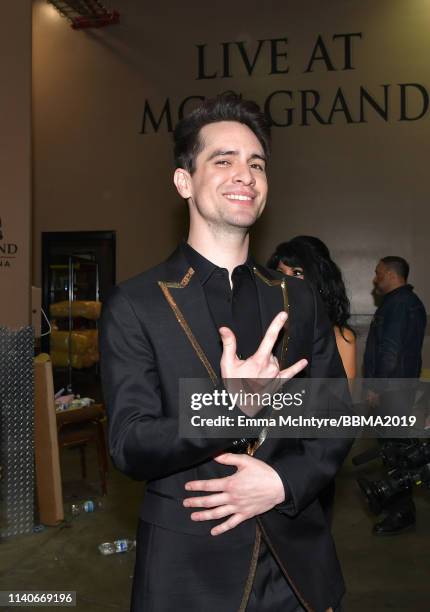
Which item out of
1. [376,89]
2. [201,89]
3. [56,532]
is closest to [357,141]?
[376,89]

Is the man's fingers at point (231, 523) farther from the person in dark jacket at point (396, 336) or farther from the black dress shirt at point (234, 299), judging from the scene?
the person in dark jacket at point (396, 336)

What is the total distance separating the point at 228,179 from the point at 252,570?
84 centimetres

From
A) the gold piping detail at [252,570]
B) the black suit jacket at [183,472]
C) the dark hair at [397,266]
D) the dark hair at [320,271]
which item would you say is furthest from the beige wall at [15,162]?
the dark hair at [397,266]

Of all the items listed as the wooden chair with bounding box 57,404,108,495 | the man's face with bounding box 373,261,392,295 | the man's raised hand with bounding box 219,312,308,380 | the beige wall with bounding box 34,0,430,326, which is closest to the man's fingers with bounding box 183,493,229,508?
the man's raised hand with bounding box 219,312,308,380

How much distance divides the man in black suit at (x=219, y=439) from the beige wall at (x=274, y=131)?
6.51 metres

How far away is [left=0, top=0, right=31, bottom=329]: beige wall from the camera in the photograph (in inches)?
139

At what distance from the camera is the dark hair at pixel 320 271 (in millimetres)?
2721

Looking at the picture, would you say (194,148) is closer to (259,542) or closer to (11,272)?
(259,542)

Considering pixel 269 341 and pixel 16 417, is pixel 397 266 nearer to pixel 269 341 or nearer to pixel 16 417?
pixel 16 417

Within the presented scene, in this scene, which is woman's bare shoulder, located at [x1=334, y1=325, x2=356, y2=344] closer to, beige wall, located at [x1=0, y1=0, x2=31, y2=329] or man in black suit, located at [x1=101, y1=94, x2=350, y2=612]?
man in black suit, located at [x1=101, y1=94, x2=350, y2=612]

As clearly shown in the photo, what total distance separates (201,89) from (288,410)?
7.49m

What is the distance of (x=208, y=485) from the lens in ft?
3.75

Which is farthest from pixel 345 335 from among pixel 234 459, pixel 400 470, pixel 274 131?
pixel 274 131

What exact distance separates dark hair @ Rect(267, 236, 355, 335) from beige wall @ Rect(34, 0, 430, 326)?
197 inches
